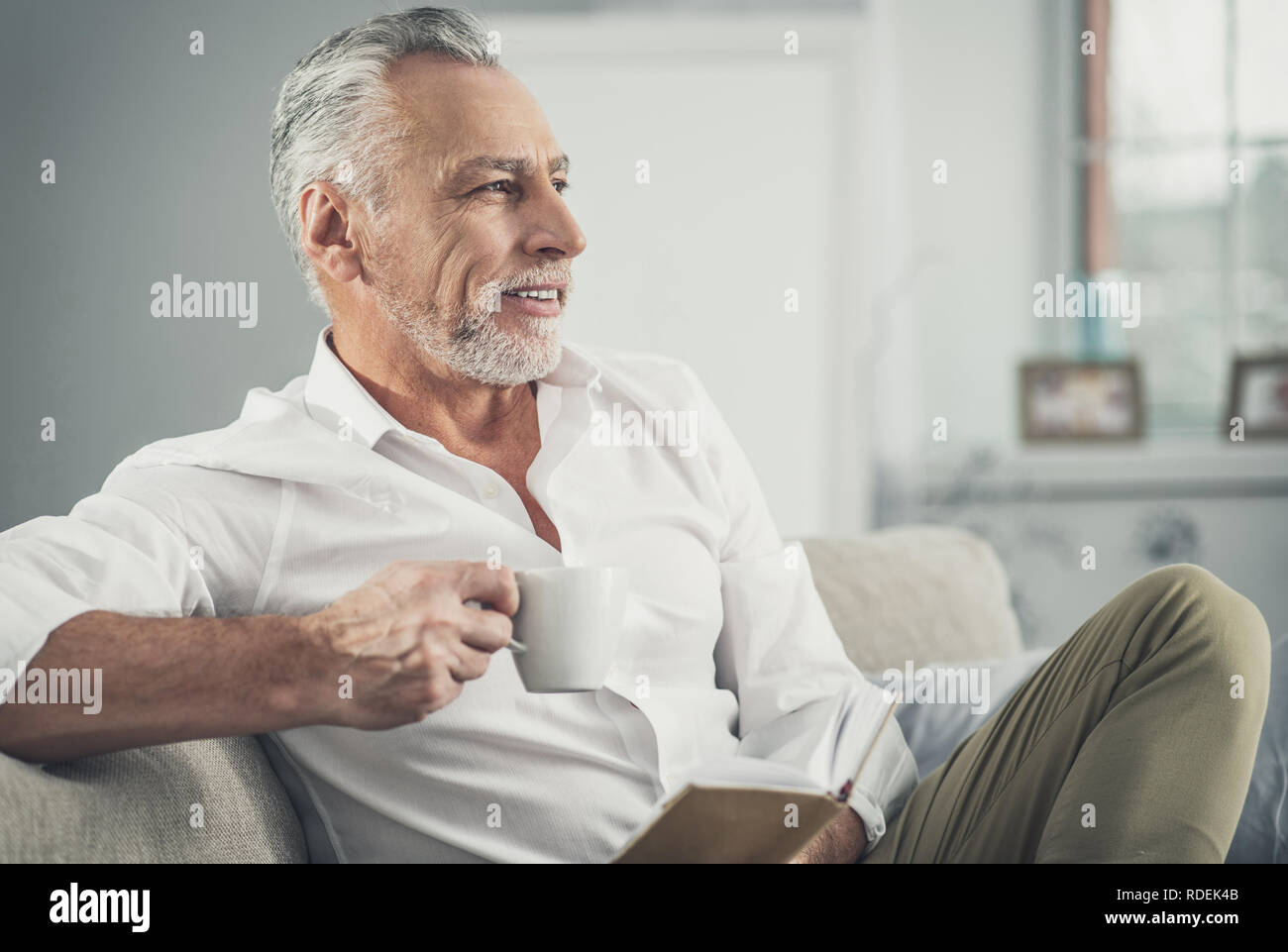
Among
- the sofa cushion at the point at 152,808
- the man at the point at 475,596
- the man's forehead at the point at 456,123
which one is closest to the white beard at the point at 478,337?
the man at the point at 475,596

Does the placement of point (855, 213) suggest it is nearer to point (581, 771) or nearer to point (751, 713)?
point (751, 713)

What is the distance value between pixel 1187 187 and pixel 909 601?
5.66ft

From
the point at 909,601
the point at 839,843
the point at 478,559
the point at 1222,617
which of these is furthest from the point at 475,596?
the point at 909,601

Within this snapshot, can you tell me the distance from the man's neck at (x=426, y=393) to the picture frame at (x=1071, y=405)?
5.71 ft

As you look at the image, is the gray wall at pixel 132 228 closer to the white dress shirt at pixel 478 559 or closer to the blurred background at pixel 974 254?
the white dress shirt at pixel 478 559

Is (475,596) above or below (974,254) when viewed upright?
below

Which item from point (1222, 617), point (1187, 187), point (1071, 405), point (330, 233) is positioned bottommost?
point (1222, 617)

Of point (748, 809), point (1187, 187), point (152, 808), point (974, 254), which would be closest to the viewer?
point (748, 809)

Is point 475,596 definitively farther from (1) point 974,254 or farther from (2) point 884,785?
(1) point 974,254

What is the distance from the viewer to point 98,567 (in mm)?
869

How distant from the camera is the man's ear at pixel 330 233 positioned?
1.08 m
